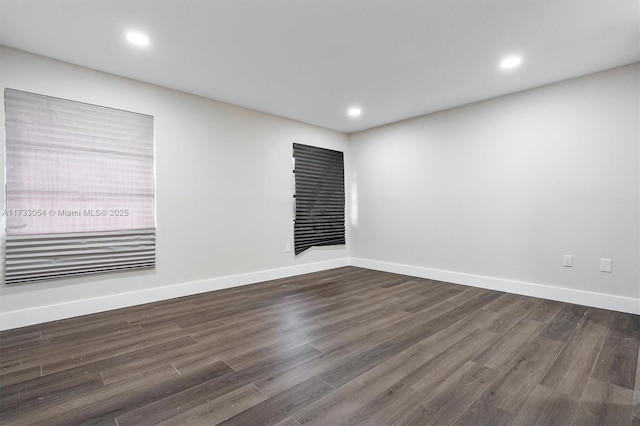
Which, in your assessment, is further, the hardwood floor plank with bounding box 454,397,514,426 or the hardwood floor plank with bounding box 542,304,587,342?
the hardwood floor plank with bounding box 542,304,587,342

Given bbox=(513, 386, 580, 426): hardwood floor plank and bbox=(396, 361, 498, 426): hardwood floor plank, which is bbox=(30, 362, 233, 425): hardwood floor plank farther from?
bbox=(513, 386, 580, 426): hardwood floor plank

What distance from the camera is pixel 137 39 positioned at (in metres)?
2.54

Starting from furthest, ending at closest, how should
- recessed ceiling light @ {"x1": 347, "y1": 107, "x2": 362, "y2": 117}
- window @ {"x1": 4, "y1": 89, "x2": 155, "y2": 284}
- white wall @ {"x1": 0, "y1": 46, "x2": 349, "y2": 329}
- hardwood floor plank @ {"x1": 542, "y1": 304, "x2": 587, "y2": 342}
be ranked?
recessed ceiling light @ {"x1": 347, "y1": 107, "x2": 362, "y2": 117}, white wall @ {"x1": 0, "y1": 46, "x2": 349, "y2": 329}, window @ {"x1": 4, "y1": 89, "x2": 155, "y2": 284}, hardwood floor plank @ {"x1": 542, "y1": 304, "x2": 587, "y2": 342}

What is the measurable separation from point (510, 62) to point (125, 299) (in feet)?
15.4

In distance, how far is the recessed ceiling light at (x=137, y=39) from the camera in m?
2.46

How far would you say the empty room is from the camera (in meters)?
1.79

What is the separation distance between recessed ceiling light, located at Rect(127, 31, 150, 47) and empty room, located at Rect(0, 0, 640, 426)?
0.02m

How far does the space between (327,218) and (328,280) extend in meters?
1.26

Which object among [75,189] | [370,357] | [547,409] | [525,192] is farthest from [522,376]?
[75,189]

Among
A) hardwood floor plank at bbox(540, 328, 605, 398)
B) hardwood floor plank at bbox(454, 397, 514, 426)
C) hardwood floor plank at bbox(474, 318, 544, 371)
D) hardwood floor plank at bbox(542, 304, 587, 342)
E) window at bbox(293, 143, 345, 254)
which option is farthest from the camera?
window at bbox(293, 143, 345, 254)

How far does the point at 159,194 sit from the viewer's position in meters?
3.50

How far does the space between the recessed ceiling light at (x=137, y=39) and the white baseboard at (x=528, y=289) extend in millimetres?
4367

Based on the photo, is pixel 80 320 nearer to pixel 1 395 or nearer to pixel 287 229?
pixel 1 395

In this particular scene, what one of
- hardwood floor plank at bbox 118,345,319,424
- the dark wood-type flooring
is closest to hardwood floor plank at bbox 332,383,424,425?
the dark wood-type flooring
